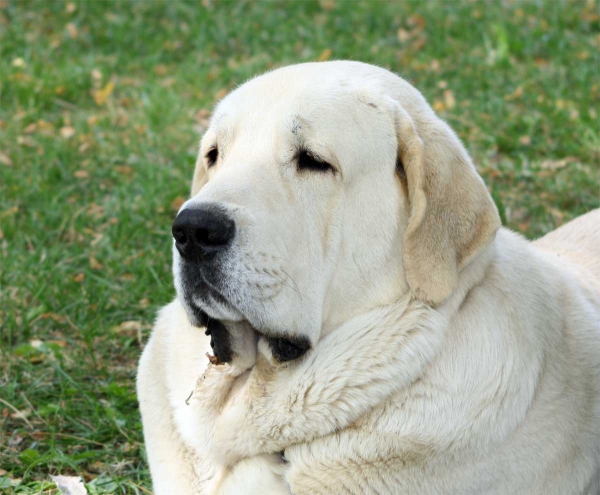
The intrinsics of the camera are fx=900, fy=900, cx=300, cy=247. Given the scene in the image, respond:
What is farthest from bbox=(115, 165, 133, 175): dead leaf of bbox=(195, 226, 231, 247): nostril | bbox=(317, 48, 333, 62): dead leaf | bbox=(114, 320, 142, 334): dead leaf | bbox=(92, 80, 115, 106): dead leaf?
bbox=(195, 226, 231, 247): nostril

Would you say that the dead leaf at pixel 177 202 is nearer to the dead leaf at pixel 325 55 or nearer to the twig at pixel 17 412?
the twig at pixel 17 412

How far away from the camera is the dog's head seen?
3000mm

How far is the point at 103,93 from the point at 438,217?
18.5ft

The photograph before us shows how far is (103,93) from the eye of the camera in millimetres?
8094

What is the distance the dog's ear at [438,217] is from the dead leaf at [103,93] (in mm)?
5362

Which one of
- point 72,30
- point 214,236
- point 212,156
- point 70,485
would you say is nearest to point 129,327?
point 70,485

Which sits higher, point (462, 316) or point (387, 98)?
point (387, 98)

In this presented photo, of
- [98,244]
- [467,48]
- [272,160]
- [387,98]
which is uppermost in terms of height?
[387,98]

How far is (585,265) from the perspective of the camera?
4.13 m

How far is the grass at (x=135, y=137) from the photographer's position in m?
4.43

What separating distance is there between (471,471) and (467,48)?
260 inches

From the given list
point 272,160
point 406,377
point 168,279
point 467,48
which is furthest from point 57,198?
point 467,48

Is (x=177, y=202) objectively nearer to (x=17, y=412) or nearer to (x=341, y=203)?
(x=17, y=412)

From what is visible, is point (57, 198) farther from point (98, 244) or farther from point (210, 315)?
point (210, 315)
